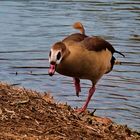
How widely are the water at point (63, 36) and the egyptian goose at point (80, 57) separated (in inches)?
57.9

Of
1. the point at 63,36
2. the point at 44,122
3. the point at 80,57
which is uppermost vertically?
the point at 80,57

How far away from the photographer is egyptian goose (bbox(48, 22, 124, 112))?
7.31 meters

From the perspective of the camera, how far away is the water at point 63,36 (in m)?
11.2

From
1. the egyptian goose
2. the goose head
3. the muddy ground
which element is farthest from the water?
the goose head

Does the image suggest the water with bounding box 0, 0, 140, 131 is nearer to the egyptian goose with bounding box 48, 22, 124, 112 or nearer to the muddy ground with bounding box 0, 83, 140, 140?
the egyptian goose with bounding box 48, 22, 124, 112

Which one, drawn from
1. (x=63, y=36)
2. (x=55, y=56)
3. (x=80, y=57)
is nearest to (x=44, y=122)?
(x=55, y=56)

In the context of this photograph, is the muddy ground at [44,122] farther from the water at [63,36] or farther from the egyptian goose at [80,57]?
the water at [63,36]

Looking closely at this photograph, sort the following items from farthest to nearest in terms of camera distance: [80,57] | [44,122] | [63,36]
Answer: [63,36] < [80,57] < [44,122]

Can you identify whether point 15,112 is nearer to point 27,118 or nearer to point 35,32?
point 27,118

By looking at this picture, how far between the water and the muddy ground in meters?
2.02

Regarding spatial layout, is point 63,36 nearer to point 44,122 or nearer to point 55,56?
point 55,56

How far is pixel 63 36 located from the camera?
17094 mm

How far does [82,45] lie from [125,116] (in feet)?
8.13

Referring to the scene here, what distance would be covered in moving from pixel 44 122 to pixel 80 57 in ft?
3.90
